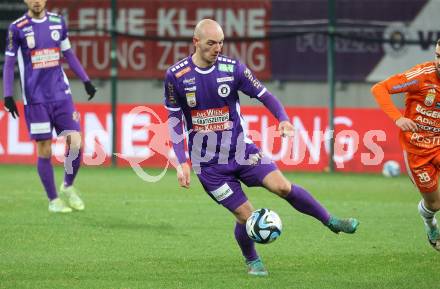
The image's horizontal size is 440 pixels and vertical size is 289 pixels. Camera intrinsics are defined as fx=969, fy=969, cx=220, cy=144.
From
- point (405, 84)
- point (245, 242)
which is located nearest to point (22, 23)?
point (245, 242)

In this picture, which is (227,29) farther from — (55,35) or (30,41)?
(30,41)

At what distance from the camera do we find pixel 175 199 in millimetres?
13141

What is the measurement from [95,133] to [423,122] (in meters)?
9.49

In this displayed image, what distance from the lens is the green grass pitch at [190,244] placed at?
25.4 ft

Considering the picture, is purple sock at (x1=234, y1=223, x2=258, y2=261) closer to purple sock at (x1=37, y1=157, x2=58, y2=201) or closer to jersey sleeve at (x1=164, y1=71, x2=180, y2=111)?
A: jersey sleeve at (x1=164, y1=71, x2=180, y2=111)

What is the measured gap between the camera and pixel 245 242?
26.3 ft

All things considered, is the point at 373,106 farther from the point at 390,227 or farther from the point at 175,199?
the point at 390,227

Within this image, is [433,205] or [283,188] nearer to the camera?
[283,188]

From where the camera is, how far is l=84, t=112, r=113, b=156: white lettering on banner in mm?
17469

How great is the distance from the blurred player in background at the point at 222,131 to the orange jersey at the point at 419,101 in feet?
4.11

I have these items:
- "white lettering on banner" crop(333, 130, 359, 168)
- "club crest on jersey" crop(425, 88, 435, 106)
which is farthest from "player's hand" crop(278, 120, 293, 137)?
"white lettering on banner" crop(333, 130, 359, 168)

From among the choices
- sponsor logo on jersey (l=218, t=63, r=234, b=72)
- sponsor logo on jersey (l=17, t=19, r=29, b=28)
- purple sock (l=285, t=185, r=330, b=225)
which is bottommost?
purple sock (l=285, t=185, r=330, b=225)

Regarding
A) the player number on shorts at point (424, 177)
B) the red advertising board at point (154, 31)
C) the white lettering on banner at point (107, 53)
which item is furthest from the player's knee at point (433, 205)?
the white lettering on banner at point (107, 53)

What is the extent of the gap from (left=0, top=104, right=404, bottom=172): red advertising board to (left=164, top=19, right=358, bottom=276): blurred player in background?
338 inches
